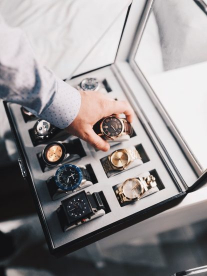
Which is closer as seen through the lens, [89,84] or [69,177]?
[69,177]

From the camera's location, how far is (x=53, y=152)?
742 mm

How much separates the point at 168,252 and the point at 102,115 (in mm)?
514

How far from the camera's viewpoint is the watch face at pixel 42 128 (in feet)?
2.57

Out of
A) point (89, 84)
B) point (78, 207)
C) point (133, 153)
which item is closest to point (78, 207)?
point (78, 207)

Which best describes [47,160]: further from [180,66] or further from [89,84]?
[180,66]

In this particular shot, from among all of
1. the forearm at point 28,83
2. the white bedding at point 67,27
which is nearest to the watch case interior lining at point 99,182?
the forearm at point 28,83

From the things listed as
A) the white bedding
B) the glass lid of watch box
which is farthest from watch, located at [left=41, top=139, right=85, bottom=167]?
the white bedding

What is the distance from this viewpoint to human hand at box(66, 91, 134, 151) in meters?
0.65

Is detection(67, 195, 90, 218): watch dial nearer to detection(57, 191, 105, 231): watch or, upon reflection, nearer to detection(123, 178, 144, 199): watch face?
detection(57, 191, 105, 231): watch

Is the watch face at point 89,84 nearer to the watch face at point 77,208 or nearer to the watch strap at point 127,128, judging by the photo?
the watch strap at point 127,128

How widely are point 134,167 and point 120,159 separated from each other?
5 cm

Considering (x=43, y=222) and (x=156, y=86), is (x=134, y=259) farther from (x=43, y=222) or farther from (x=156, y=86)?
(x=156, y=86)

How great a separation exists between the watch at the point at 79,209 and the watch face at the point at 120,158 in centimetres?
10

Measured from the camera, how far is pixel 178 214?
85 centimetres
